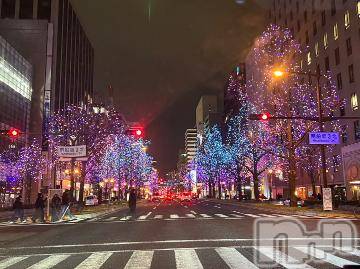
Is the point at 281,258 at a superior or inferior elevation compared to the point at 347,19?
inferior

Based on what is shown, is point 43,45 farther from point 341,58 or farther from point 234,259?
point 234,259

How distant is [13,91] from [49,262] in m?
60.7

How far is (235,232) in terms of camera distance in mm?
17062

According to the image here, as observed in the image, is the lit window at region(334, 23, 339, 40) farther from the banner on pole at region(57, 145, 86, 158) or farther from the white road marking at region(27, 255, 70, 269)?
the white road marking at region(27, 255, 70, 269)

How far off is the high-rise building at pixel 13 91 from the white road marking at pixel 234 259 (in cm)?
5108

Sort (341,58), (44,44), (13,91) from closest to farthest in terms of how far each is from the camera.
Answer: (341,58)
(13,91)
(44,44)

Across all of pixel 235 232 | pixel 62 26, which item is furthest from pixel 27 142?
pixel 235 232

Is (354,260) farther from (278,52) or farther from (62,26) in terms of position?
(62,26)

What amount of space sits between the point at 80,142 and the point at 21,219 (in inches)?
619

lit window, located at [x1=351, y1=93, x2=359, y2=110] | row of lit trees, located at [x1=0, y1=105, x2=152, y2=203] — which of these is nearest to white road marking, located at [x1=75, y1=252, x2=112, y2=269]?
row of lit trees, located at [x1=0, y1=105, x2=152, y2=203]

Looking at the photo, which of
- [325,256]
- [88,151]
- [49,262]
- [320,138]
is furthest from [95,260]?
[88,151]

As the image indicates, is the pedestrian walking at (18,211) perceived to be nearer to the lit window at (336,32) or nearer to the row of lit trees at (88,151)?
the row of lit trees at (88,151)

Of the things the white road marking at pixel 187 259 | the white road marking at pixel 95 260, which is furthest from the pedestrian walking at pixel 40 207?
the white road marking at pixel 187 259

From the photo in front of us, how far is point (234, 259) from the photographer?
10.3 m
